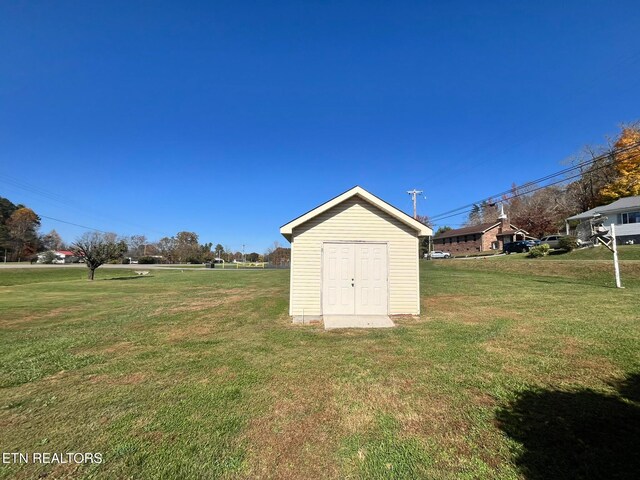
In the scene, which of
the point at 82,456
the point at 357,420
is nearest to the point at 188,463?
the point at 82,456

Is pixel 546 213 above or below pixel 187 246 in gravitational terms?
above

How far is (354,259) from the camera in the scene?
10391 millimetres

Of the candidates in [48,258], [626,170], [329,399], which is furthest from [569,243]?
[48,258]

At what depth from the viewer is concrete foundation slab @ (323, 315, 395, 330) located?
8.91m

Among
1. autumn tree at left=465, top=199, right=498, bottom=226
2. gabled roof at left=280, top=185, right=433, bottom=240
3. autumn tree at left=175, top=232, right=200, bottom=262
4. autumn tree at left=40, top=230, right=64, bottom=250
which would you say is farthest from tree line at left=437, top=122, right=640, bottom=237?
autumn tree at left=40, top=230, right=64, bottom=250

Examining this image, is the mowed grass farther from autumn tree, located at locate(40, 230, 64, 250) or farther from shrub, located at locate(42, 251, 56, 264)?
autumn tree, located at locate(40, 230, 64, 250)

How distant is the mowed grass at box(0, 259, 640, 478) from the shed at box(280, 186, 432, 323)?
1.60 m

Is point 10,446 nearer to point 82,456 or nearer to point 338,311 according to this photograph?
point 82,456

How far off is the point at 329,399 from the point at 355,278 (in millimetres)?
6231

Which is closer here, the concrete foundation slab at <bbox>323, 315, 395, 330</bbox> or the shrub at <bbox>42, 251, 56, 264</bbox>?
the concrete foundation slab at <bbox>323, 315, 395, 330</bbox>

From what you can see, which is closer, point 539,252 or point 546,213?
point 539,252

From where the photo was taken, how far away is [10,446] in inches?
129

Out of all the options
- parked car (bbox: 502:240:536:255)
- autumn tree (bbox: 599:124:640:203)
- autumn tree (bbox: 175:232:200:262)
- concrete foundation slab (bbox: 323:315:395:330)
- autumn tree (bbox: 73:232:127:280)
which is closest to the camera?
concrete foundation slab (bbox: 323:315:395:330)

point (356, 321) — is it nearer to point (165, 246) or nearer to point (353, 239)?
point (353, 239)
